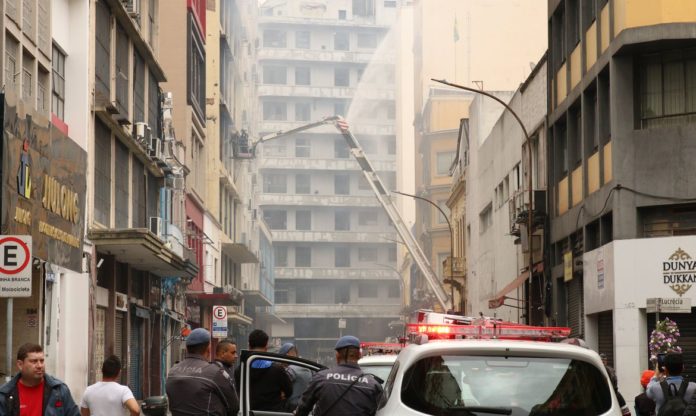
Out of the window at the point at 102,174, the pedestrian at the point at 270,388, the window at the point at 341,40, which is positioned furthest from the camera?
the window at the point at 341,40

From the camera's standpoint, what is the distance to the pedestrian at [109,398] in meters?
11.9

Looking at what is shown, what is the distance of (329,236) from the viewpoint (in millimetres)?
123500

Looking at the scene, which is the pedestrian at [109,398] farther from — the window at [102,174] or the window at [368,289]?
the window at [368,289]

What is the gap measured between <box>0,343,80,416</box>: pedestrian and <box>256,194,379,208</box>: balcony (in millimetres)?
115022

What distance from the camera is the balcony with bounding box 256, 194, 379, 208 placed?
12444cm

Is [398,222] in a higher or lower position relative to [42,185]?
higher

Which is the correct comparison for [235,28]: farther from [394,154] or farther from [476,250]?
[394,154]

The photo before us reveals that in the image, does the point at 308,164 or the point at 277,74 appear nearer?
the point at 308,164

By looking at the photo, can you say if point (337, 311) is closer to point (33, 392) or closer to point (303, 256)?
point (303, 256)

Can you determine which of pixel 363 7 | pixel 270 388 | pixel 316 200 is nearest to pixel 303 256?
pixel 316 200

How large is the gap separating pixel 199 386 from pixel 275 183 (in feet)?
375

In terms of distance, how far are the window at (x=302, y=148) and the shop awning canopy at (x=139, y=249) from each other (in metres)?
82.6

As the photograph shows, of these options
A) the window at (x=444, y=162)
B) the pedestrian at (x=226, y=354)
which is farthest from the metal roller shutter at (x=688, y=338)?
the window at (x=444, y=162)

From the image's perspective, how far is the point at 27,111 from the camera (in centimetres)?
2269
